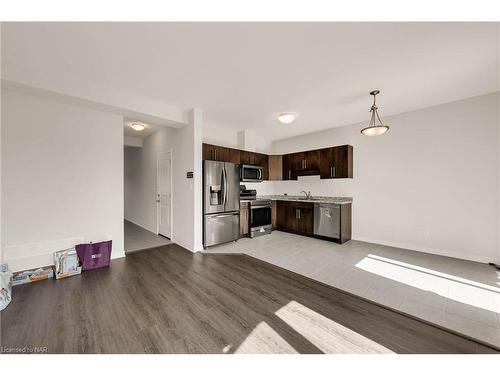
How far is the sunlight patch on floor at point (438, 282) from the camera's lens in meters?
2.07

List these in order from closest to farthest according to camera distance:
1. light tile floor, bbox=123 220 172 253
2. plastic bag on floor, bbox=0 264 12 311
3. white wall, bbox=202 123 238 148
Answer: plastic bag on floor, bbox=0 264 12 311, light tile floor, bbox=123 220 172 253, white wall, bbox=202 123 238 148

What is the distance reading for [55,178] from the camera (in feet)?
9.12

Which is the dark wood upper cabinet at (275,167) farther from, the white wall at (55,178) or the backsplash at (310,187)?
the white wall at (55,178)

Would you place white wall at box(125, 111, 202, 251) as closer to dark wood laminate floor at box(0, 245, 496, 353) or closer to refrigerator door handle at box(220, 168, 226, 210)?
refrigerator door handle at box(220, 168, 226, 210)

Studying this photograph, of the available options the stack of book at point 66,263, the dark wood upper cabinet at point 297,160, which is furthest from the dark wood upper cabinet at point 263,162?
the stack of book at point 66,263

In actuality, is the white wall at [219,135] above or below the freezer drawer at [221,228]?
above

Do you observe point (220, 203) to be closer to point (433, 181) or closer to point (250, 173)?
point (250, 173)

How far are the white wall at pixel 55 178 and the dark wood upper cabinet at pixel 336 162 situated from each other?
4.45 metres

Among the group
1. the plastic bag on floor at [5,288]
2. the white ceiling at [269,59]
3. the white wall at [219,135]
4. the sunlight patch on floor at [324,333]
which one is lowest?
the sunlight patch on floor at [324,333]

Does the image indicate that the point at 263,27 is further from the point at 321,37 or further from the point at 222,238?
the point at 222,238

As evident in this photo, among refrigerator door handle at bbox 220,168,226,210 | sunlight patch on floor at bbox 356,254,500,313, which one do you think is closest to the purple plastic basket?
refrigerator door handle at bbox 220,168,226,210

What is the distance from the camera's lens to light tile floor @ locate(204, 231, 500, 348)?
1.81 metres

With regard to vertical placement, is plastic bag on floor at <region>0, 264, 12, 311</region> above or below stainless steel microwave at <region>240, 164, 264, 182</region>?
below

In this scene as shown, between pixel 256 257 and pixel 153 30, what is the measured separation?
3.36 m
